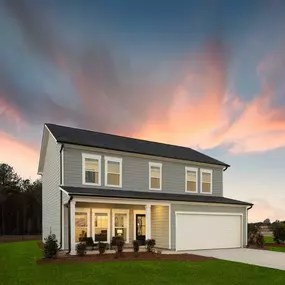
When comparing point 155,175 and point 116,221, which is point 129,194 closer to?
point 116,221

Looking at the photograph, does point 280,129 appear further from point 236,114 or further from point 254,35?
point 254,35

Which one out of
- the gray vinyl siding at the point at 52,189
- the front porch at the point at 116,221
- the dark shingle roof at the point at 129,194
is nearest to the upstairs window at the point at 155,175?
the dark shingle roof at the point at 129,194

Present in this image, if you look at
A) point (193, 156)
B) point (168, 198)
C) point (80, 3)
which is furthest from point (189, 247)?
point (80, 3)

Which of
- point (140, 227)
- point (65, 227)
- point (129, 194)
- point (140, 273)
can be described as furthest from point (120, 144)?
point (140, 273)

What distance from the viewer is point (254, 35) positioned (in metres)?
16.6

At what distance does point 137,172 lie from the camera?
22.0 meters

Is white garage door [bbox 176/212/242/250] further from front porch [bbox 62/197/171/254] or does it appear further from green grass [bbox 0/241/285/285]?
green grass [bbox 0/241/285/285]

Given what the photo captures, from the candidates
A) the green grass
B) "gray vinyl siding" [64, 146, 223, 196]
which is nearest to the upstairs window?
"gray vinyl siding" [64, 146, 223, 196]

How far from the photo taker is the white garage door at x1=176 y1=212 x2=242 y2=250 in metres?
21.1

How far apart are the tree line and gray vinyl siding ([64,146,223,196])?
32774 millimetres

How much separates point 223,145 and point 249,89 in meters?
7.17

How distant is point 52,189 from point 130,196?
18.7ft

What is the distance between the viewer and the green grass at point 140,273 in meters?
10.9

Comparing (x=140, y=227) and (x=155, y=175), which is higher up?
(x=155, y=175)
